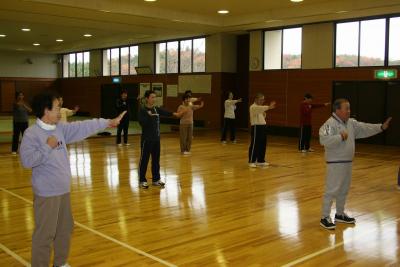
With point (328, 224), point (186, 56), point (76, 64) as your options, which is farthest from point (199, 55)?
point (328, 224)

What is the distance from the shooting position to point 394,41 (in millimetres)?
14164

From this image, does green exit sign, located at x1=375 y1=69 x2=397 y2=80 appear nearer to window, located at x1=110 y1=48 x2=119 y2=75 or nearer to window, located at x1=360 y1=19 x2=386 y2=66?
window, located at x1=360 y1=19 x2=386 y2=66

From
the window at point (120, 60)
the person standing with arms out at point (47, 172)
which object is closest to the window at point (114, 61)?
the window at point (120, 60)

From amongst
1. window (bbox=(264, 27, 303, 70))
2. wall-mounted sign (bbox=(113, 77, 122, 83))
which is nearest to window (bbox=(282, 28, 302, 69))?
window (bbox=(264, 27, 303, 70))

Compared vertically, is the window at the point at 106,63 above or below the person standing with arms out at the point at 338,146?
above

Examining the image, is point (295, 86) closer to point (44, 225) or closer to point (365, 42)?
point (365, 42)

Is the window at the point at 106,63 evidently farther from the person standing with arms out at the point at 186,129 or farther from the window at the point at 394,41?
the window at the point at 394,41

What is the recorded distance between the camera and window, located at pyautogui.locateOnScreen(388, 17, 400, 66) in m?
14.1

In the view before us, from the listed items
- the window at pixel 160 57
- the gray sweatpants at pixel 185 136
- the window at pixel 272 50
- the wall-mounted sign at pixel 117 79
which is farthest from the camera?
the wall-mounted sign at pixel 117 79

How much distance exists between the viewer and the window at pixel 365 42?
14219mm

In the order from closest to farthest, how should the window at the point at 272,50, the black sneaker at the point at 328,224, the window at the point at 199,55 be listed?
the black sneaker at the point at 328,224
the window at the point at 272,50
the window at the point at 199,55

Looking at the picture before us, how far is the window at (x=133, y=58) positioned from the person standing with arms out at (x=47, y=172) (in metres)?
20.4

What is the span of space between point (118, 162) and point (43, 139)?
716 centimetres

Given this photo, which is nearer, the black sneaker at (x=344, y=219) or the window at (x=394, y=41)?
the black sneaker at (x=344, y=219)
